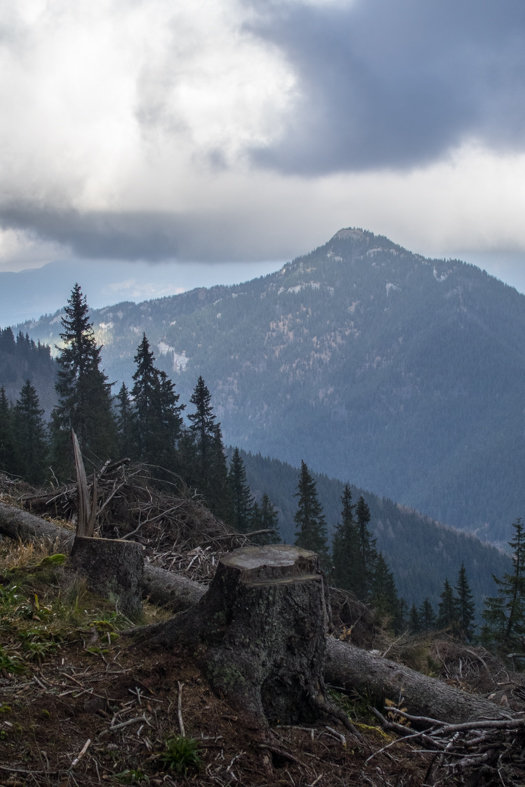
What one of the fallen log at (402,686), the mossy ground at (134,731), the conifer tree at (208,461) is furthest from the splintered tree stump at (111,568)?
the conifer tree at (208,461)

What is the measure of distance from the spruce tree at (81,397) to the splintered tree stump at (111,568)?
34406mm

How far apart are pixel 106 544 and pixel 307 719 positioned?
10.1 ft

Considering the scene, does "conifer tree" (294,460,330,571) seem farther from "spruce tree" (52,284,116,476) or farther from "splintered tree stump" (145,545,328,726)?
"splintered tree stump" (145,545,328,726)

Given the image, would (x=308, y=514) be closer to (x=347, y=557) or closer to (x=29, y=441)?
(x=347, y=557)

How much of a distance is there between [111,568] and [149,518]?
486 centimetres

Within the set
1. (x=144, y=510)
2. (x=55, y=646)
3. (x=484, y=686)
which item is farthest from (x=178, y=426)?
(x=55, y=646)

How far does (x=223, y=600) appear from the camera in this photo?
4.46 m

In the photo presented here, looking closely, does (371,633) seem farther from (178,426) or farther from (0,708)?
(178,426)

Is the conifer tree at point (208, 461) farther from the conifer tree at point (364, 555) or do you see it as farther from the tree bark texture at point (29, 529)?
the tree bark texture at point (29, 529)

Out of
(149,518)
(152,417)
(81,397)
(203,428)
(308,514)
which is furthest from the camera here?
(308,514)

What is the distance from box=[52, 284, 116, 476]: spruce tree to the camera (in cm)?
4059

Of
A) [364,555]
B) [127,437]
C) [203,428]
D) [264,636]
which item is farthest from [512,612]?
A: [264,636]

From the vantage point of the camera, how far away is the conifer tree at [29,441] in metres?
47.2

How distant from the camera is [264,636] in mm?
4316
